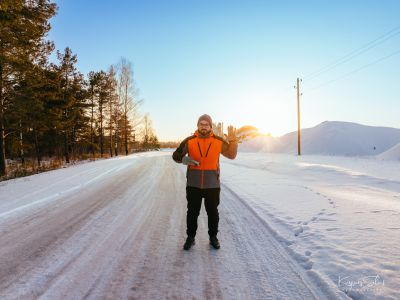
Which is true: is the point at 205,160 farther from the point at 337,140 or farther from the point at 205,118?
the point at 337,140

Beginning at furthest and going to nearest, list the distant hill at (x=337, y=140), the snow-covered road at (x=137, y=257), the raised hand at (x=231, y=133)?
the distant hill at (x=337, y=140) < the raised hand at (x=231, y=133) < the snow-covered road at (x=137, y=257)

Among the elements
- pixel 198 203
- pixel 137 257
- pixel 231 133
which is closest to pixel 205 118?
pixel 231 133

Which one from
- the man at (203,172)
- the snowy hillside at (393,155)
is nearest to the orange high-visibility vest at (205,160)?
the man at (203,172)

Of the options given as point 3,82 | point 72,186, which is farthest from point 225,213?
point 3,82

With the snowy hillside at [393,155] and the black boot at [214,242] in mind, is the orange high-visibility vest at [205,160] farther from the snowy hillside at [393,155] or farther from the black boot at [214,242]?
the snowy hillside at [393,155]

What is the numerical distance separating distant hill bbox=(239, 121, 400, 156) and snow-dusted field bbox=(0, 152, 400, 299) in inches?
1848

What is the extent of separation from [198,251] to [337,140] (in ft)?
192

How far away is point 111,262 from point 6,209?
15.0 feet

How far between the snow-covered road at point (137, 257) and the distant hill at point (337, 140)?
48232 mm

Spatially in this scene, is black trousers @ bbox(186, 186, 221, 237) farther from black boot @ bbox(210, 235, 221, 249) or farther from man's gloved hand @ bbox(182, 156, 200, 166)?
man's gloved hand @ bbox(182, 156, 200, 166)

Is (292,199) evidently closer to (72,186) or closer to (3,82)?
(72,186)

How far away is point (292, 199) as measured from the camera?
26.0 ft

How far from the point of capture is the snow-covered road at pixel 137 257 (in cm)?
287

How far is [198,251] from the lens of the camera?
4.04 meters
